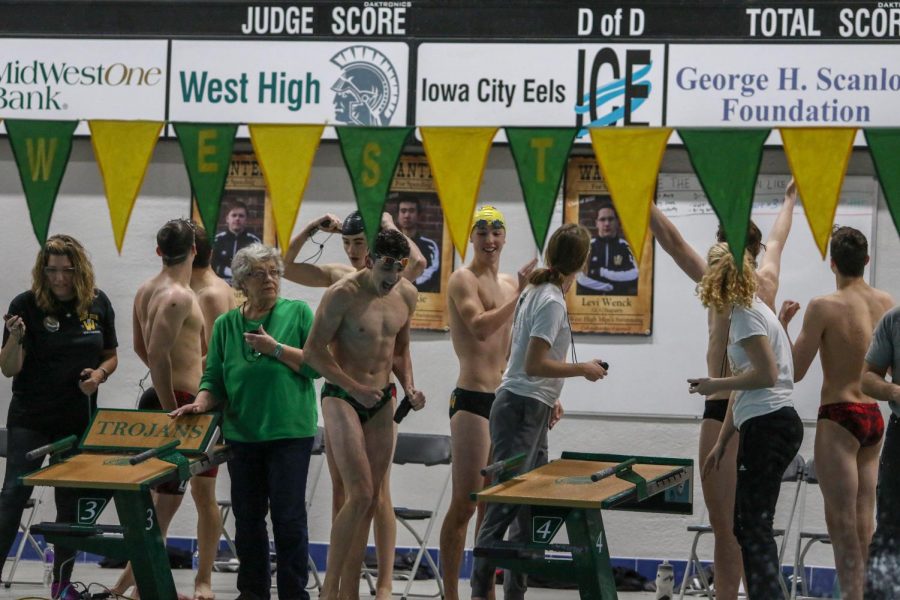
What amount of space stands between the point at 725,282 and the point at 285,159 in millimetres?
1825

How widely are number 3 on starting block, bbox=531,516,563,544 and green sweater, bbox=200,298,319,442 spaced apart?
4.53 feet

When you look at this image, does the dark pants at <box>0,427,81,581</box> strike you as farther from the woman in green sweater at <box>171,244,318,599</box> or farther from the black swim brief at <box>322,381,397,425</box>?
the black swim brief at <box>322,381,397,425</box>

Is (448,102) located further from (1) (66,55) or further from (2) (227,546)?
(2) (227,546)

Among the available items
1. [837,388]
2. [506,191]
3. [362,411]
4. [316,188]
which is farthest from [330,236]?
[837,388]

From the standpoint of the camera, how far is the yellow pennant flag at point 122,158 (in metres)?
5.51

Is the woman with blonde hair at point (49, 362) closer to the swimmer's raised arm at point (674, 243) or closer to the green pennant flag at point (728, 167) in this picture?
the swimmer's raised arm at point (674, 243)

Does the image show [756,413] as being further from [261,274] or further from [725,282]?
[261,274]

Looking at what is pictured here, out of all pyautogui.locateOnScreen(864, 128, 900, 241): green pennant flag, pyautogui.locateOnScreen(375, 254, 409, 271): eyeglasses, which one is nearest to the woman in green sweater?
pyautogui.locateOnScreen(375, 254, 409, 271): eyeglasses

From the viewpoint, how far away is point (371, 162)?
5.36 metres

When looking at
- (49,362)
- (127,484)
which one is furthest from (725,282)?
(49,362)

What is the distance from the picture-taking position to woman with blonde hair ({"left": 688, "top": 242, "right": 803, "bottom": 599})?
4.95 meters

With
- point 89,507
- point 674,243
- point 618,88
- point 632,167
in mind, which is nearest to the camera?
point 89,507

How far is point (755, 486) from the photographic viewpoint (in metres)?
4.95

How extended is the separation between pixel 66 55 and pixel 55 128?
2239 millimetres
